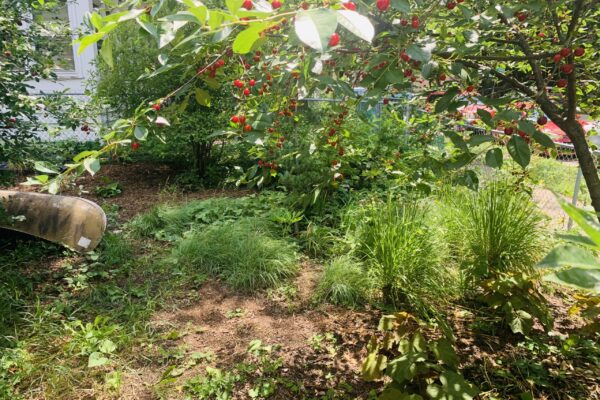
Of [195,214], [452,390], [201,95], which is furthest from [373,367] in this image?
[195,214]

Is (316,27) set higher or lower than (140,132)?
higher

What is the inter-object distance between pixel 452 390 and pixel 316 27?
1405 mm

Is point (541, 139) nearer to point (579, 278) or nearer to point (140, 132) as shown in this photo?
point (579, 278)

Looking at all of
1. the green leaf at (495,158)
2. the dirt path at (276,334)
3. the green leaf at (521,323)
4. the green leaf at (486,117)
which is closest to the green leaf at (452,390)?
the dirt path at (276,334)

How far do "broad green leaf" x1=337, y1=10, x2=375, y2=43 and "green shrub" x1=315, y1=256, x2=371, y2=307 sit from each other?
7.06ft

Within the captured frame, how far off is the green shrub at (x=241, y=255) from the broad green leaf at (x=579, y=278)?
2446 mm

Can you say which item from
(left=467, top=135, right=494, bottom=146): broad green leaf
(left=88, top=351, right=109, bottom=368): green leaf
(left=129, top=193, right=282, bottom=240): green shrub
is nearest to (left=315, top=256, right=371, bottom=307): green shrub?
(left=129, top=193, right=282, bottom=240): green shrub

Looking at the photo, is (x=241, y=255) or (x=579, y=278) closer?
(x=579, y=278)

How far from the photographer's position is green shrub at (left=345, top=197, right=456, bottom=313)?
2.54m

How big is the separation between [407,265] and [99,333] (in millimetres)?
1819

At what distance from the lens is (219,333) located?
2.42 m

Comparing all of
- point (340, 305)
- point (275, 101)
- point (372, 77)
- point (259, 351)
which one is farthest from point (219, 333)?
point (372, 77)

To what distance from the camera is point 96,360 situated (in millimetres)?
2041

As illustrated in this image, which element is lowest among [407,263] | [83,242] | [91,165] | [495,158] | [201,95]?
[83,242]
